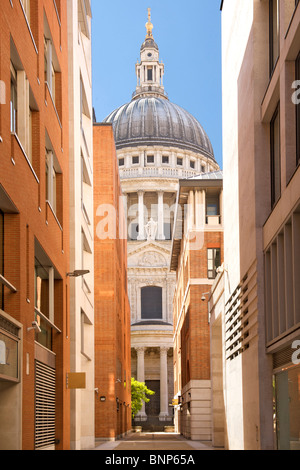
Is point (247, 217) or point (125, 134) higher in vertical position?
point (125, 134)

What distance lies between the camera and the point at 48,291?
23109mm

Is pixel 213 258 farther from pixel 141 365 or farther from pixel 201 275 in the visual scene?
pixel 141 365

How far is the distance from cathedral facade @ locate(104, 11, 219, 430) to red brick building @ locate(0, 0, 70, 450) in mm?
73812

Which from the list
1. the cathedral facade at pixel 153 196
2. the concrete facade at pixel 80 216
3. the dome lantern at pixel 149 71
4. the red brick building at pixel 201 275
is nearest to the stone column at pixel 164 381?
the cathedral facade at pixel 153 196

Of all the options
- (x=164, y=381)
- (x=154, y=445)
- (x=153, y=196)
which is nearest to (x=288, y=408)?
(x=154, y=445)

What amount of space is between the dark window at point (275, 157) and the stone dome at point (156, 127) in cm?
11168

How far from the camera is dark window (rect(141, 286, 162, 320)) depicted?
109 meters

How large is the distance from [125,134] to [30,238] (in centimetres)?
11749

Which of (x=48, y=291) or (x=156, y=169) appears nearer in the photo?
(x=48, y=291)

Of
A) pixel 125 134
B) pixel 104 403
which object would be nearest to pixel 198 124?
pixel 125 134

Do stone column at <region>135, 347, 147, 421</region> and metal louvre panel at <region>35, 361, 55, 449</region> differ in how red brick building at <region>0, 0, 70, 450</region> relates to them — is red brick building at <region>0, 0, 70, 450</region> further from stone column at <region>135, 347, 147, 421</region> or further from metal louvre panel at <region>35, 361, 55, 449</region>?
stone column at <region>135, 347, 147, 421</region>

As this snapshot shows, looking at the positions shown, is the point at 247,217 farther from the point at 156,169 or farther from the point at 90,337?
the point at 156,169

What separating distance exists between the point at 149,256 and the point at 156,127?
3095 cm

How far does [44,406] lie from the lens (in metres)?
21.2
